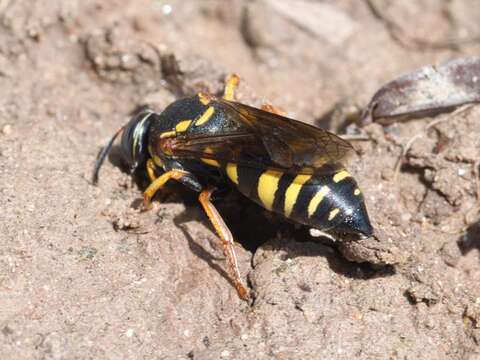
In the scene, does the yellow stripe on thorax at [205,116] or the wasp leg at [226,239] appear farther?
the yellow stripe on thorax at [205,116]

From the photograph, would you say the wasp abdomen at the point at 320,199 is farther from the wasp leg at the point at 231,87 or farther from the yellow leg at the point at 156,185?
the wasp leg at the point at 231,87

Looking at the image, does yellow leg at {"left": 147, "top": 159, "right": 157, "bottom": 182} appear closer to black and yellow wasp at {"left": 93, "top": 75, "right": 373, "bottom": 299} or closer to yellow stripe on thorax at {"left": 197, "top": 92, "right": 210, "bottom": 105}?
black and yellow wasp at {"left": 93, "top": 75, "right": 373, "bottom": 299}

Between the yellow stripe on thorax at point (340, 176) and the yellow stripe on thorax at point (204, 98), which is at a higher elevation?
the yellow stripe on thorax at point (340, 176)

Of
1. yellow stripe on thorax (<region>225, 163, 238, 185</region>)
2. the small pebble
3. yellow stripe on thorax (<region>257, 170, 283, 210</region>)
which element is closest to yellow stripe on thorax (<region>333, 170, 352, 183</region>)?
yellow stripe on thorax (<region>257, 170, 283, 210</region>)

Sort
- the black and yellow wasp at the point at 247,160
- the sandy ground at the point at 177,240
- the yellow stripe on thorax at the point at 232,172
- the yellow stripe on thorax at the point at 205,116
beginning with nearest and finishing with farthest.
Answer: the sandy ground at the point at 177,240 < the black and yellow wasp at the point at 247,160 < the yellow stripe on thorax at the point at 232,172 < the yellow stripe on thorax at the point at 205,116

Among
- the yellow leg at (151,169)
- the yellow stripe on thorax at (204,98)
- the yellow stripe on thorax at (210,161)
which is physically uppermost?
the yellow stripe on thorax at (204,98)

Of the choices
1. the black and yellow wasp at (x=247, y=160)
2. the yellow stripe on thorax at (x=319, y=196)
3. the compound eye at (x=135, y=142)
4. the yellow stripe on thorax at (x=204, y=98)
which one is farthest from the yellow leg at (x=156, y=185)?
the yellow stripe on thorax at (x=319, y=196)

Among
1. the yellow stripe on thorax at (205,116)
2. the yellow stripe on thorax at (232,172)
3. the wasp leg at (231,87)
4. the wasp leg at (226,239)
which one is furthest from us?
the wasp leg at (231,87)
